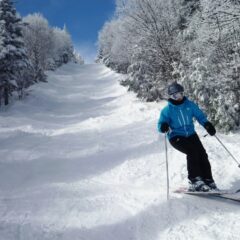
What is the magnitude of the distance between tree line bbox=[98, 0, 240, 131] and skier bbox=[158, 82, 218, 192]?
4808mm

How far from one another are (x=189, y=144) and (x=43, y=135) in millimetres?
8209

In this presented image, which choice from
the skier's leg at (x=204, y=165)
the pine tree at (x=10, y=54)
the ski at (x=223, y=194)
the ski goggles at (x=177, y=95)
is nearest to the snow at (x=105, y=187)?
the ski at (x=223, y=194)

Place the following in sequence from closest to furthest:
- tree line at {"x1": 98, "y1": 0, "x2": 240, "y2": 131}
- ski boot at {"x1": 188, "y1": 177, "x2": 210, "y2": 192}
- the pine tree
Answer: ski boot at {"x1": 188, "y1": 177, "x2": 210, "y2": 192} < tree line at {"x1": 98, "y1": 0, "x2": 240, "y2": 131} < the pine tree

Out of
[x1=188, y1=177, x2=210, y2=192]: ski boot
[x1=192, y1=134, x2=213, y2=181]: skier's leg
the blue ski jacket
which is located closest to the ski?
[x1=188, y1=177, x2=210, y2=192]: ski boot

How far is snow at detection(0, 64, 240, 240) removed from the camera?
5375mm

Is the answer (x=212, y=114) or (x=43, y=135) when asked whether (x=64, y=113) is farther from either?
(x=212, y=114)

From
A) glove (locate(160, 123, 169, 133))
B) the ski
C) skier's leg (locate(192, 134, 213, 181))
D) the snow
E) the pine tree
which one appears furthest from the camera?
the pine tree

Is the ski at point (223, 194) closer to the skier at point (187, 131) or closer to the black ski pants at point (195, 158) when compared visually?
the skier at point (187, 131)

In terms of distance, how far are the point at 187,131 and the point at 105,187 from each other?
215 centimetres

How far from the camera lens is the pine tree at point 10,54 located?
2328 centimetres

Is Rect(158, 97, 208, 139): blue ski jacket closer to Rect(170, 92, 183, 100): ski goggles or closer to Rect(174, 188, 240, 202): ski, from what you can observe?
Rect(170, 92, 183, 100): ski goggles

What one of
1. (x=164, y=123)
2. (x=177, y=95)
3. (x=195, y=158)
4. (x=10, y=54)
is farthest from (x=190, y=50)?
(x=10, y=54)

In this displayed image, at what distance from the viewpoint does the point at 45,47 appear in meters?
50.7

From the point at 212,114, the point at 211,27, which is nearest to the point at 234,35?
the point at 211,27
